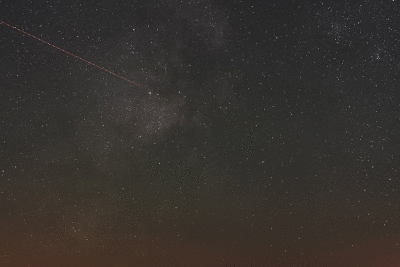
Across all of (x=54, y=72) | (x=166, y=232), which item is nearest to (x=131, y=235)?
(x=166, y=232)

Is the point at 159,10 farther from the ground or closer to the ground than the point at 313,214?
farther from the ground

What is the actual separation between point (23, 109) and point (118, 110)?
0.46m

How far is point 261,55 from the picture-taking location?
137cm

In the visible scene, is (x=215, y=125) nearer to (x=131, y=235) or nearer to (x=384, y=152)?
(x=131, y=235)

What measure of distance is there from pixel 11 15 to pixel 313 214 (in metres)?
1.72

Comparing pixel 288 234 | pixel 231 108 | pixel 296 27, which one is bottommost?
pixel 288 234

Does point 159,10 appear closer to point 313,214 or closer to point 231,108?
point 231,108

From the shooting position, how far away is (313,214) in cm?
138

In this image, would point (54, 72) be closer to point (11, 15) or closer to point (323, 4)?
point (11, 15)

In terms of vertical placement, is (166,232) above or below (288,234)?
below

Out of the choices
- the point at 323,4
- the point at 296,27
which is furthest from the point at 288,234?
the point at 323,4

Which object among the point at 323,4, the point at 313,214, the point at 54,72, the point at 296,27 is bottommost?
the point at 313,214

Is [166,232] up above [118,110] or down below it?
below

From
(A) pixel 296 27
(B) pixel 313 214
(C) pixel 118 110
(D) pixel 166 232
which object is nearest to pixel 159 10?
(C) pixel 118 110
